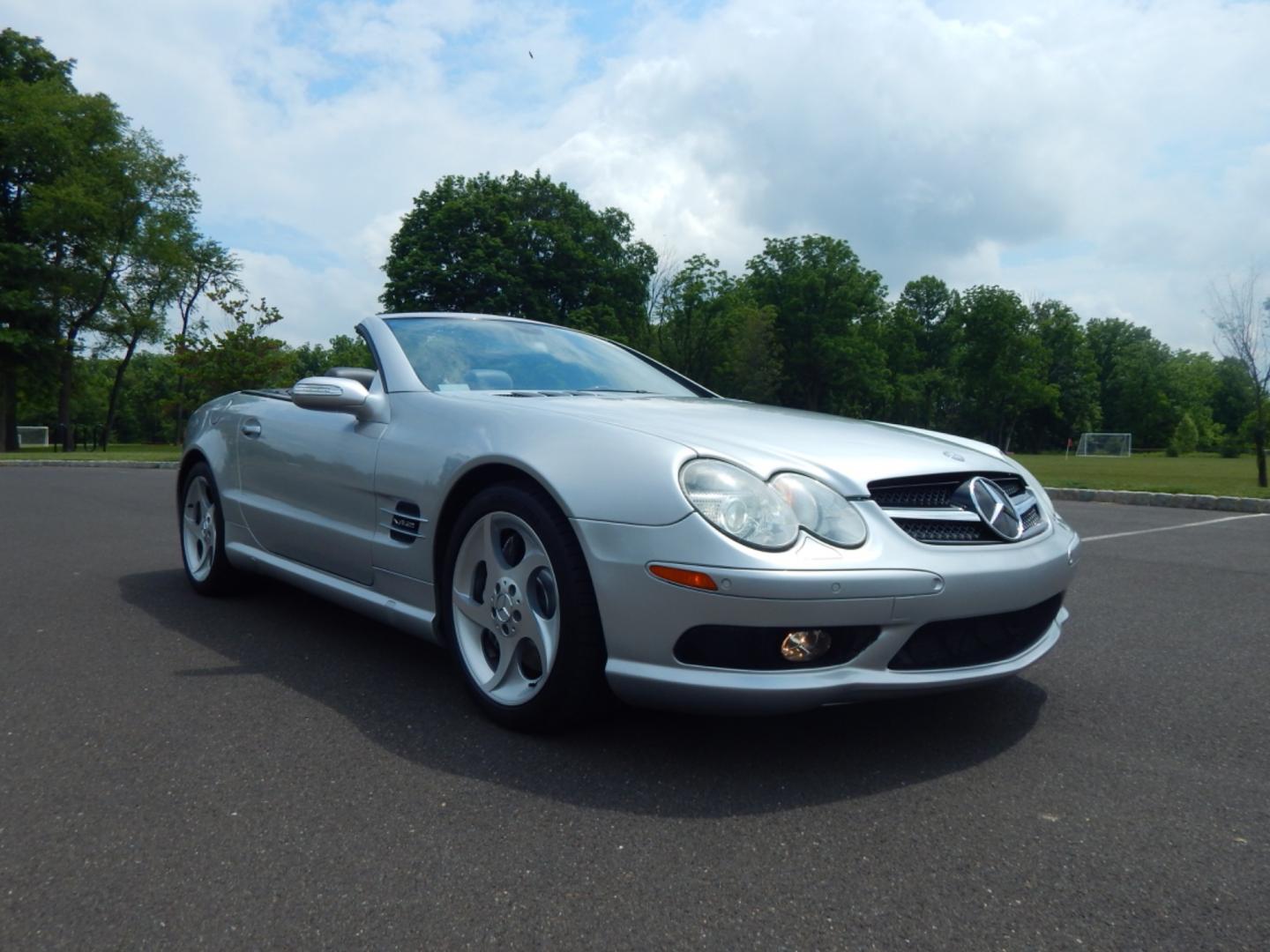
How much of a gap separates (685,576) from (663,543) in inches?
4.2

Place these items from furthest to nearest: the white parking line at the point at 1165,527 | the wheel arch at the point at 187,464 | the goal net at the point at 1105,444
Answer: the goal net at the point at 1105,444 → the white parking line at the point at 1165,527 → the wheel arch at the point at 187,464

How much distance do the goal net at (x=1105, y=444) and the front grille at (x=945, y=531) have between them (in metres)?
72.6

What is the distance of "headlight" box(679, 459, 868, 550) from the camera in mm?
2625

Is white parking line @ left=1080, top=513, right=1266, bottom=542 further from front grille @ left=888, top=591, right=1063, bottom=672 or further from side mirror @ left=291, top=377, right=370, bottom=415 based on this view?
side mirror @ left=291, top=377, right=370, bottom=415

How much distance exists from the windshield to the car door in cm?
39

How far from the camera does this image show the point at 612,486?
9.09ft

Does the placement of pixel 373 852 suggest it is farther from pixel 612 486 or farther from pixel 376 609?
pixel 376 609

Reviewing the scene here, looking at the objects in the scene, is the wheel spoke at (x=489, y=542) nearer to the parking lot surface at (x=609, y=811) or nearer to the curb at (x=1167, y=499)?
the parking lot surface at (x=609, y=811)

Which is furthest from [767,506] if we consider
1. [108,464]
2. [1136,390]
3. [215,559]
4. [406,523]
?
[1136,390]

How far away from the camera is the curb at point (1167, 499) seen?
1297 centimetres

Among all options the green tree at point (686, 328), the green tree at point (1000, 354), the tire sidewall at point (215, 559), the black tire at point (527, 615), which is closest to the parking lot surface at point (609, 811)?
the black tire at point (527, 615)

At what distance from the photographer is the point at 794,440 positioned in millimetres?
3070

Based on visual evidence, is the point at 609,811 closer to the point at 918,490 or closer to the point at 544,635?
the point at 544,635

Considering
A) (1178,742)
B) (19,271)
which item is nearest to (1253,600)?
(1178,742)
